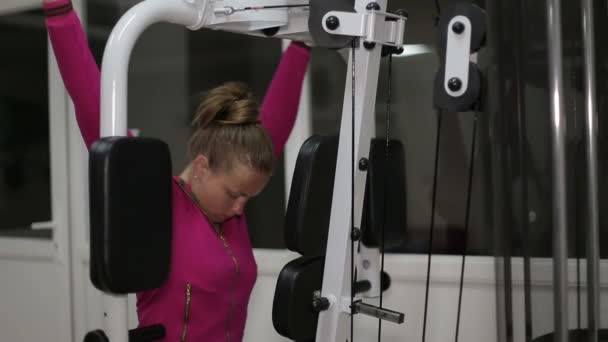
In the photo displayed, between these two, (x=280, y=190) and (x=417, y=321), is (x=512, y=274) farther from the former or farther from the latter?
(x=280, y=190)

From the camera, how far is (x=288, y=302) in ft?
3.92

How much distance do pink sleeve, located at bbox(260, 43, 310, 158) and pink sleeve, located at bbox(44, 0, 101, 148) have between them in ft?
1.71

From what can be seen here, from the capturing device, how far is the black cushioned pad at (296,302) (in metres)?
1.20

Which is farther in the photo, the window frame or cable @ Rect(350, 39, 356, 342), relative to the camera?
the window frame

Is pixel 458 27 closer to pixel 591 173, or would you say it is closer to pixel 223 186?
pixel 591 173

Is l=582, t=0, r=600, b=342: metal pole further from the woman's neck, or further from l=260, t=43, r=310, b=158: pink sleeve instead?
the woman's neck

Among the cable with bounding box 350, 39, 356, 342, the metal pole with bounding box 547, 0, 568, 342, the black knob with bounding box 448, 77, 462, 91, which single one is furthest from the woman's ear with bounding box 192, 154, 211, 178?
the metal pole with bounding box 547, 0, 568, 342

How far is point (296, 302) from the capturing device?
47.5 inches

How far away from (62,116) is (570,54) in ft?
7.36

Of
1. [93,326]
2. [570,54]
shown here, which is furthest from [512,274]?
[93,326]

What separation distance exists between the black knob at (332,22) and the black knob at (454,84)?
0.25 m

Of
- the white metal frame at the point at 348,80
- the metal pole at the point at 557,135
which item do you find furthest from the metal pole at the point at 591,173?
the white metal frame at the point at 348,80

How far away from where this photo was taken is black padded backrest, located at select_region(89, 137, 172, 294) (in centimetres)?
90

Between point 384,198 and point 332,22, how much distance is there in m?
0.46
